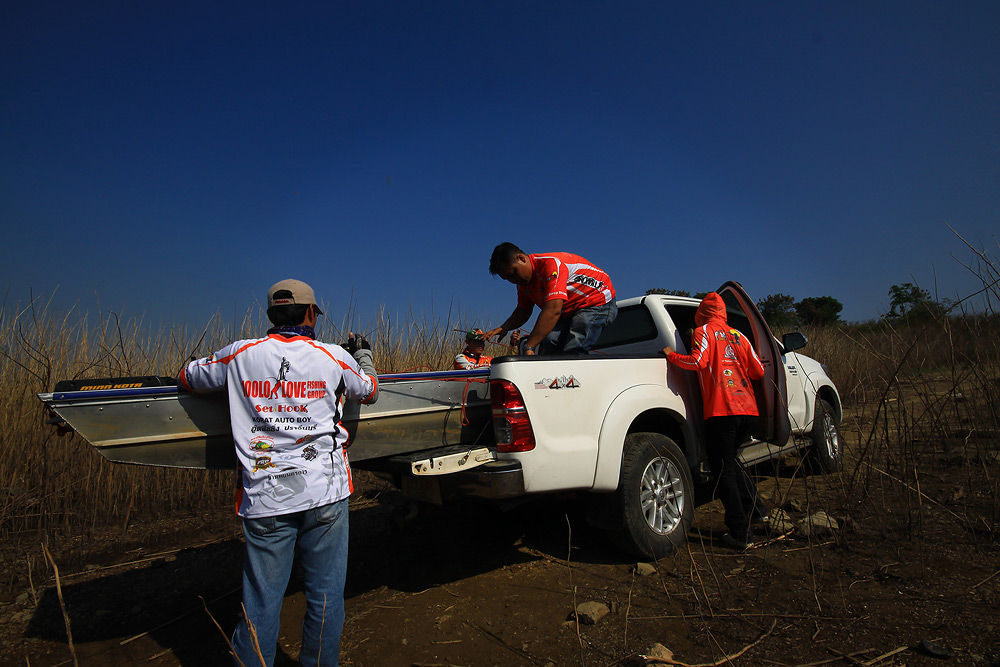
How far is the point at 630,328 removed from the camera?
16.0ft

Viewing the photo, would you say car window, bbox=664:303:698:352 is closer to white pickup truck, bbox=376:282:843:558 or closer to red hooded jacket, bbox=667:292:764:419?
white pickup truck, bbox=376:282:843:558

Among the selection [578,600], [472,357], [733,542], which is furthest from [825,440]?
[578,600]

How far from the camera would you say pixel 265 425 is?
7.28ft

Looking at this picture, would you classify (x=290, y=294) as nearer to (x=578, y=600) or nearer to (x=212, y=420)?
(x=212, y=420)

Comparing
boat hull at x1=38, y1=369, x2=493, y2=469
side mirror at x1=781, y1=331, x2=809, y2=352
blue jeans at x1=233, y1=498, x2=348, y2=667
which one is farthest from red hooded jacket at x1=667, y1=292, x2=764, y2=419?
blue jeans at x1=233, y1=498, x2=348, y2=667

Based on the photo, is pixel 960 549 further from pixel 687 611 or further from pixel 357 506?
pixel 357 506

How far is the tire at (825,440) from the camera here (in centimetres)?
552

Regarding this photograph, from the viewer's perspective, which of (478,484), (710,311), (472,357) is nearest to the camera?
(478,484)

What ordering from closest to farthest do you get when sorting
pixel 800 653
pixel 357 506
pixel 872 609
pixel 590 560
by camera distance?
pixel 800 653, pixel 872 609, pixel 590 560, pixel 357 506

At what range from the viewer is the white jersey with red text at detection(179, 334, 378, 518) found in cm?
218

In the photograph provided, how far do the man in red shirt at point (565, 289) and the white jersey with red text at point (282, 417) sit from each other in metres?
2.00

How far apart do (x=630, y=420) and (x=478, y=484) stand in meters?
1.13

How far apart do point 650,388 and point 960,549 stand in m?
2.13

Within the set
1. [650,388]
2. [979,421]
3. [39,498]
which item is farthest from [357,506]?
[979,421]
